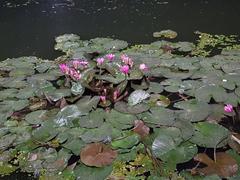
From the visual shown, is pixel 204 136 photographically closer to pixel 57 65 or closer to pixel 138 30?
pixel 57 65

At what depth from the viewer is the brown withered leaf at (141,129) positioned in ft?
6.25

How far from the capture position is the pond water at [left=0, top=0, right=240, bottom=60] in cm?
336

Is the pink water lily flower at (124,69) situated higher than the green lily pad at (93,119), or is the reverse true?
the pink water lily flower at (124,69)

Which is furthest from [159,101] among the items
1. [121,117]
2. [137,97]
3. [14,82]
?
[14,82]

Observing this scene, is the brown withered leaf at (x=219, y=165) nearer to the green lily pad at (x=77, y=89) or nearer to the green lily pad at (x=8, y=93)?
the green lily pad at (x=77, y=89)

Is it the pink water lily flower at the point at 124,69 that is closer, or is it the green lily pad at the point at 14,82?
the pink water lily flower at the point at 124,69

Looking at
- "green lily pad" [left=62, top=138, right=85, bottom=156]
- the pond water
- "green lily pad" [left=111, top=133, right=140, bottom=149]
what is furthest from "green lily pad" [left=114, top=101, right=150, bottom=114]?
the pond water

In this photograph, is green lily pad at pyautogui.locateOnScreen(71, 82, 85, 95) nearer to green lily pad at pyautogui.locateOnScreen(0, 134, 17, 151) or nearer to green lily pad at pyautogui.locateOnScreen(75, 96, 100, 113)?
green lily pad at pyautogui.locateOnScreen(75, 96, 100, 113)

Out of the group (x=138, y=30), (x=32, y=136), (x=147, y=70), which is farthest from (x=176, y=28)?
(x=32, y=136)

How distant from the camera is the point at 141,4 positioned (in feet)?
14.0

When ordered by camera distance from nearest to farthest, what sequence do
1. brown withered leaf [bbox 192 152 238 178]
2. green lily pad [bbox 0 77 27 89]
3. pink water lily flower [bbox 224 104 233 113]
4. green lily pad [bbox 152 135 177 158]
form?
brown withered leaf [bbox 192 152 238 178]
green lily pad [bbox 152 135 177 158]
pink water lily flower [bbox 224 104 233 113]
green lily pad [bbox 0 77 27 89]

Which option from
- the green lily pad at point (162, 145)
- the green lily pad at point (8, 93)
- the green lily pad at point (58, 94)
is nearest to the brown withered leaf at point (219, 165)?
the green lily pad at point (162, 145)

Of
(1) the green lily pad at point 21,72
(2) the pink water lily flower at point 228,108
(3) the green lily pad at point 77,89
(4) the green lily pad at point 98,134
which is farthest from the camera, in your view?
(1) the green lily pad at point 21,72

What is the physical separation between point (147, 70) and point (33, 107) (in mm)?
801
